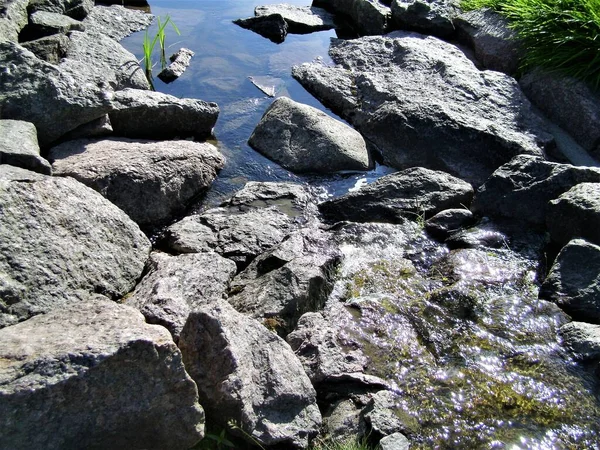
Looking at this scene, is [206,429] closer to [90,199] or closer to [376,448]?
[376,448]

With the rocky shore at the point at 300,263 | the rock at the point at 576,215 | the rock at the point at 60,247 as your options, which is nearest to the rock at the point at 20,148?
the rocky shore at the point at 300,263

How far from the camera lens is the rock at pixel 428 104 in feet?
27.2

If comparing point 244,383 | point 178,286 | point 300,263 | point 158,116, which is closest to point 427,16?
point 158,116

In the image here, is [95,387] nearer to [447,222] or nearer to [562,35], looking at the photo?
[447,222]

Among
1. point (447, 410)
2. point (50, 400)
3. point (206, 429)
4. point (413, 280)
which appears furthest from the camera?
point (413, 280)

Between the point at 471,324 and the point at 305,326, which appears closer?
the point at 305,326

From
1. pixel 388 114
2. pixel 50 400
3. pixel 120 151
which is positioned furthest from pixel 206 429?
pixel 388 114

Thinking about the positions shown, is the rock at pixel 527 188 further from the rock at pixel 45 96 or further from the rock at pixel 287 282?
the rock at pixel 45 96

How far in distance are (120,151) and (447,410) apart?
419 centimetres

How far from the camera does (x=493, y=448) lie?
456 centimetres

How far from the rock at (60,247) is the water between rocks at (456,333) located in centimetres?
175

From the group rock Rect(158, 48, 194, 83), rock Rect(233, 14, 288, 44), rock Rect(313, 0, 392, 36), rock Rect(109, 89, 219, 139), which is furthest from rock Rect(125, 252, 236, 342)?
rock Rect(313, 0, 392, 36)

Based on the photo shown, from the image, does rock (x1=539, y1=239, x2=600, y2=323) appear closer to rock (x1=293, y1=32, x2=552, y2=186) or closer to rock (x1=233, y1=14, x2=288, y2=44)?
rock (x1=293, y1=32, x2=552, y2=186)

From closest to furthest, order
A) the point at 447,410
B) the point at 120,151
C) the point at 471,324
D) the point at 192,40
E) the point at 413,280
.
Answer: the point at 447,410
the point at 471,324
the point at 413,280
the point at 120,151
the point at 192,40
